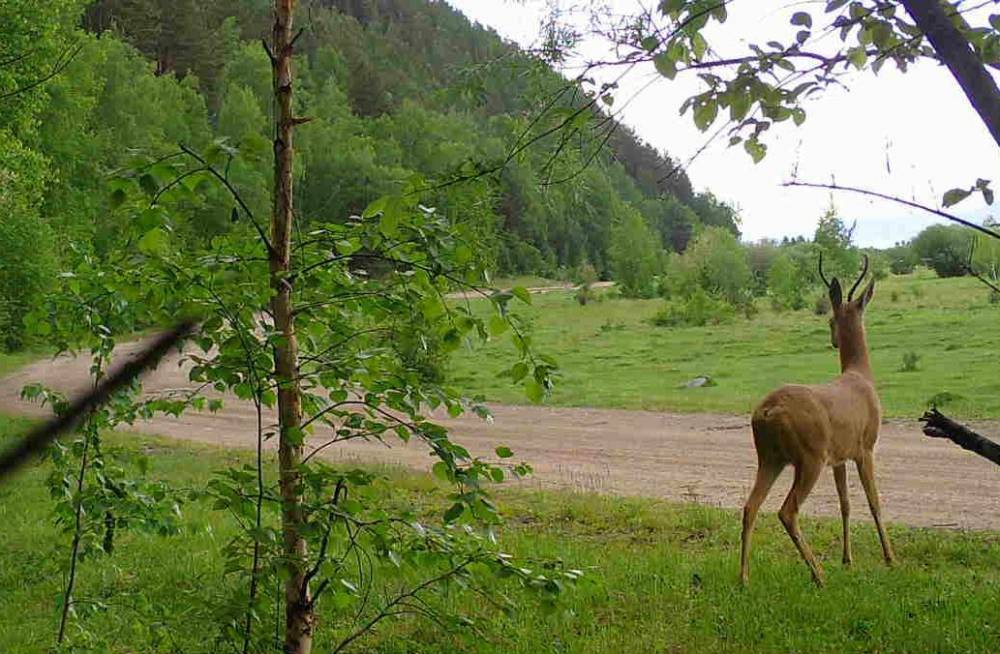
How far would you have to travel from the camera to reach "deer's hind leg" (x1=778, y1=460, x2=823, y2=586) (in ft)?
23.5

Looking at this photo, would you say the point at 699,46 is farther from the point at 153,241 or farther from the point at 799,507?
the point at 799,507

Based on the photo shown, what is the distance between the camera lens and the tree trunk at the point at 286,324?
9.30ft

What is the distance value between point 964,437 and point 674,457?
1255cm

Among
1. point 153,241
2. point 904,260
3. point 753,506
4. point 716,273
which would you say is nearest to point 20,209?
point 753,506

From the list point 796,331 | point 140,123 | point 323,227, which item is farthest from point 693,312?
point 323,227

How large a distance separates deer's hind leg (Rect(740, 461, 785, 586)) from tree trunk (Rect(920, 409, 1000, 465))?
445cm

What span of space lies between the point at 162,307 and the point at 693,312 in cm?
4139

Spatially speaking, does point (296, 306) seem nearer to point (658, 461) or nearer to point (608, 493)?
point (608, 493)

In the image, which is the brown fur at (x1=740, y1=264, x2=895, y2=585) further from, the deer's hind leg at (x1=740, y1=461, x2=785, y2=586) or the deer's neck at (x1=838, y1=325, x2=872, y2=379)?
the deer's neck at (x1=838, y1=325, x2=872, y2=379)

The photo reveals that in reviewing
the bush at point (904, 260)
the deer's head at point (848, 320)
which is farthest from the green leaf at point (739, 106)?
the deer's head at point (848, 320)

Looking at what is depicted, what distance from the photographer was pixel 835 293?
27.4 ft

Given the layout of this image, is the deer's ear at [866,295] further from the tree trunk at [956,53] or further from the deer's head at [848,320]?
the tree trunk at [956,53]

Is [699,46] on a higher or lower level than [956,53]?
higher

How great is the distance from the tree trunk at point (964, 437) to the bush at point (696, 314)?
39428mm
